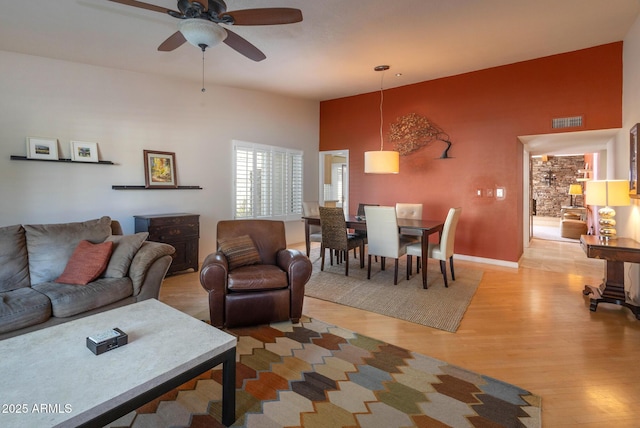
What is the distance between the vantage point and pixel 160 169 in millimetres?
4688

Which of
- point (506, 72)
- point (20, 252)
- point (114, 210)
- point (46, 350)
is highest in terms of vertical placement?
point (506, 72)

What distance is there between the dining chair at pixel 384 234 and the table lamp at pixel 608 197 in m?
2.01

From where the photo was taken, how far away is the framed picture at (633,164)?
319 centimetres

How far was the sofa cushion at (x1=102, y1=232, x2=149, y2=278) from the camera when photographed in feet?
9.00

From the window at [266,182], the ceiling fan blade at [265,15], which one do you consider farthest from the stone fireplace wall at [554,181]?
the ceiling fan blade at [265,15]

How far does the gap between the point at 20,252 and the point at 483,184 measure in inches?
228

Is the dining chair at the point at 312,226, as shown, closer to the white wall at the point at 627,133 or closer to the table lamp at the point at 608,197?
the table lamp at the point at 608,197

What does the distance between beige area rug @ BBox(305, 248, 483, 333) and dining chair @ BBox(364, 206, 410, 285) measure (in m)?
0.23

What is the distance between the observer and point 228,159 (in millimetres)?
5484

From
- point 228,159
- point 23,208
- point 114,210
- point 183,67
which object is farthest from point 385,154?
point 23,208

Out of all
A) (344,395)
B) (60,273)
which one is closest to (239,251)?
(60,273)

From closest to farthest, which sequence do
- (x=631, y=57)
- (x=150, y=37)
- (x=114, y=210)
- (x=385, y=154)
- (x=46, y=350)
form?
(x=46, y=350), (x=150, y=37), (x=631, y=57), (x=114, y=210), (x=385, y=154)

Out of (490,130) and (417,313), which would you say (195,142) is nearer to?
(417,313)

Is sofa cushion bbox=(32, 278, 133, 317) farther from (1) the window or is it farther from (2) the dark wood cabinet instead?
(1) the window
